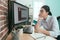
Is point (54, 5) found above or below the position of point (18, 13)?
above

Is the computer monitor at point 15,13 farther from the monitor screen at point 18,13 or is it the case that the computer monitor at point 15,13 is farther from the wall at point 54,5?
the wall at point 54,5

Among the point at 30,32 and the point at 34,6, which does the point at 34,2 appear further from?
the point at 30,32

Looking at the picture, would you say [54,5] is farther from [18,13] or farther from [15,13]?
[15,13]

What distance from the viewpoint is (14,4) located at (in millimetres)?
1395

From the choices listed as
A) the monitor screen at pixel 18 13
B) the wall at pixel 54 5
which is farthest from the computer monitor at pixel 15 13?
the wall at pixel 54 5

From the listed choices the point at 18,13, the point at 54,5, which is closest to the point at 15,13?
the point at 18,13

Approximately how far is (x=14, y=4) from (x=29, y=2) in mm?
1943

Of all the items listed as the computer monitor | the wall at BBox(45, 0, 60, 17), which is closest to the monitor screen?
the computer monitor

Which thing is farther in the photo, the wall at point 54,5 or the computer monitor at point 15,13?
the wall at point 54,5

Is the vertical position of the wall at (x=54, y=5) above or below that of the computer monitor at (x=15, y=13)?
above

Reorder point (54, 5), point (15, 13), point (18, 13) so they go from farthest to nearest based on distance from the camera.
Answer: point (54, 5), point (18, 13), point (15, 13)

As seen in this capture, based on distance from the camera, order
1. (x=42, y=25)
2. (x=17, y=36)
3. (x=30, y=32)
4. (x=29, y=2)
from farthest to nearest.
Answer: (x=29, y=2) < (x=42, y=25) < (x=30, y=32) < (x=17, y=36)

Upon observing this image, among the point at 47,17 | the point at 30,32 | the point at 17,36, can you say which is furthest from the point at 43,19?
the point at 17,36

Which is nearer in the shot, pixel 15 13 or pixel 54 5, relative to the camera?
pixel 15 13
